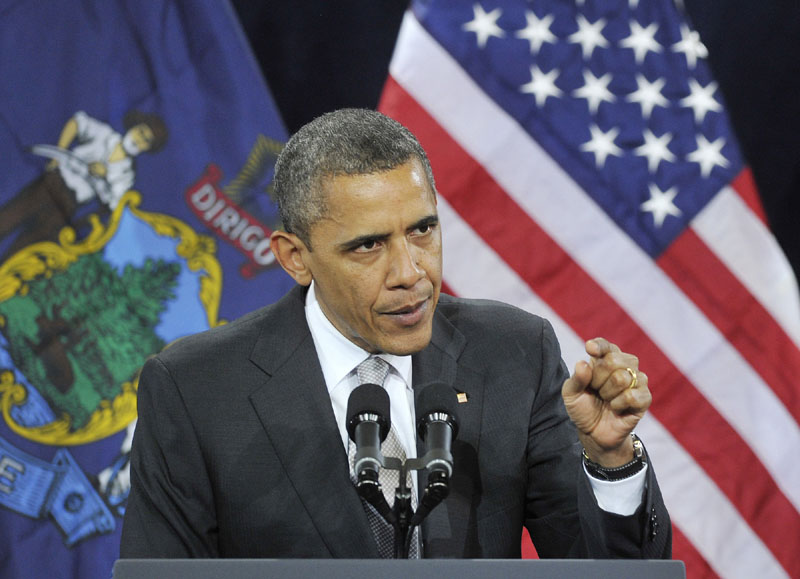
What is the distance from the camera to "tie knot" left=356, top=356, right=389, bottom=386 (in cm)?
200

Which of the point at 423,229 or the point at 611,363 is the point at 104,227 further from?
the point at 611,363

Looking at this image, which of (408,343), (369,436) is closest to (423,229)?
(408,343)

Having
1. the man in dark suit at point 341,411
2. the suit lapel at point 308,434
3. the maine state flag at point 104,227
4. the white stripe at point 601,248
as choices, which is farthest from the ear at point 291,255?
the white stripe at point 601,248

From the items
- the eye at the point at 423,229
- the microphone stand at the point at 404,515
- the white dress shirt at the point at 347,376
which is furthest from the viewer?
the white dress shirt at the point at 347,376

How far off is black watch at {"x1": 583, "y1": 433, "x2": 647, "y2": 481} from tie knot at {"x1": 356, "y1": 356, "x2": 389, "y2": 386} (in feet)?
1.64

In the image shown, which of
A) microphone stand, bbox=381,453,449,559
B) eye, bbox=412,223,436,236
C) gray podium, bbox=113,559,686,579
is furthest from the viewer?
eye, bbox=412,223,436,236

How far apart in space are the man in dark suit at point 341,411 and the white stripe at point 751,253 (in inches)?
53.7

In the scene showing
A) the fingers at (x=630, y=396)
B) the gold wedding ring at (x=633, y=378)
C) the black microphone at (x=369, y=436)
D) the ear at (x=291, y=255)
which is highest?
the gold wedding ring at (x=633, y=378)

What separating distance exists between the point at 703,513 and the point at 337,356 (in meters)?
1.78

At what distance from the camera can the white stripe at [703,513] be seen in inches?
127

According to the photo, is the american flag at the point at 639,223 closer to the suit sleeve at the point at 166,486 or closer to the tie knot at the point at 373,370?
the tie knot at the point at 373,370

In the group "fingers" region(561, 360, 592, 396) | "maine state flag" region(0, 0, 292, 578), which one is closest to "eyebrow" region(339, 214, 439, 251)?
"fingers" region(561, 360, 592, 396)

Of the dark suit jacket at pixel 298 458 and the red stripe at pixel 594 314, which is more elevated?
the red stripe at pixel 594 314

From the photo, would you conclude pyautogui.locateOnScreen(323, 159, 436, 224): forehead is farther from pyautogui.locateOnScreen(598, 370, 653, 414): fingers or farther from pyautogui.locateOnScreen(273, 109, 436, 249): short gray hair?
pyautogui.locateOnScreen(598, 370, 653, 414): fingers
